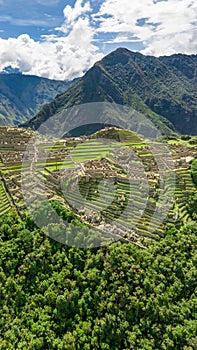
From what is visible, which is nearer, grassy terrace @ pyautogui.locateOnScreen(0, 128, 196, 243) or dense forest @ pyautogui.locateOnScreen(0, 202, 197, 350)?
dense forest @ pyautogui.locateOnScreen(0, 202, 197, 350)

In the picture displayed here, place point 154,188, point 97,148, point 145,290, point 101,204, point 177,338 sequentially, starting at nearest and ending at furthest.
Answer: point 177,338, point 145,290, point 101,204, point 154,188, point 97,148

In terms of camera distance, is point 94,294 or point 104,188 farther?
point 104,188

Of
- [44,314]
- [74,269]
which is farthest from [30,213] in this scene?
[44,314]

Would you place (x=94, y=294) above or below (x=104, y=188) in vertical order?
below

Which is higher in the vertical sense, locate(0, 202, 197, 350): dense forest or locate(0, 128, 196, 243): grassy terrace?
locate(0, 128, 196, 243): grassy terrace

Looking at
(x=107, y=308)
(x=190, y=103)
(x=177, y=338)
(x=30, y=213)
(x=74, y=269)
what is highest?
(x=30, y=213)

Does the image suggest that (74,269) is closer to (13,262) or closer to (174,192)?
(13,262)

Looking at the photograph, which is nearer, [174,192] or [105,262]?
[105,262]

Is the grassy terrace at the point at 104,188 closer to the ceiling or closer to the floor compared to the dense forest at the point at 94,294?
closer to the ceiling
